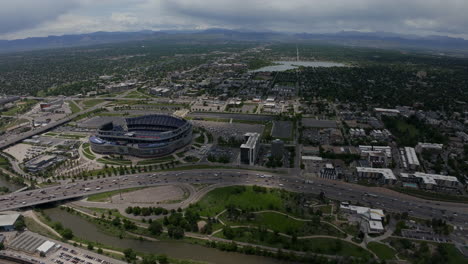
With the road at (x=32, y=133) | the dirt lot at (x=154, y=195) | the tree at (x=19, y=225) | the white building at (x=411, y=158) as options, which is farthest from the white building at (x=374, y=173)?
the road at (x=32, y=133)

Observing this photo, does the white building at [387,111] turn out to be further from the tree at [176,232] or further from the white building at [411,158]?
the tree at [176,232]

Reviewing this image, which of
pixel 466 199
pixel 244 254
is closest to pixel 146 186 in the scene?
pixel 244 254

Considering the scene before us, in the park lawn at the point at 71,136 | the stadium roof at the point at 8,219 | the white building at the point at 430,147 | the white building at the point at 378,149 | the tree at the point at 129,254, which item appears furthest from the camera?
the park lawn at the point at 71,136

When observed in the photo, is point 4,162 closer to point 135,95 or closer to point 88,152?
point 88,152

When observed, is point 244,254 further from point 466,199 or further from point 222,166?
point 466,199

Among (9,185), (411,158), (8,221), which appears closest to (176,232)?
(8,221)

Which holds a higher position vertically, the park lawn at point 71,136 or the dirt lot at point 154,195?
the park lawn at point 71,136

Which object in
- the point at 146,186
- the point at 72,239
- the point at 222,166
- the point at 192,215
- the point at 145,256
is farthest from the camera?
the point at 222,166
